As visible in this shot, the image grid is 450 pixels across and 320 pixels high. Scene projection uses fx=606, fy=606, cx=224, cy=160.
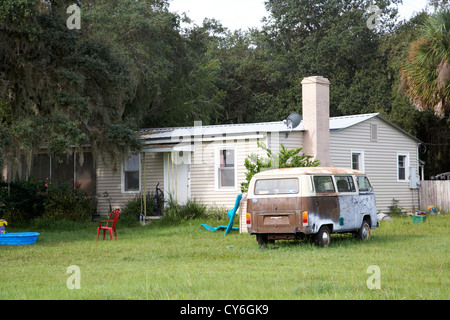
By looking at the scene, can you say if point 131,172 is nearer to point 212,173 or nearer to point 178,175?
point 178,175

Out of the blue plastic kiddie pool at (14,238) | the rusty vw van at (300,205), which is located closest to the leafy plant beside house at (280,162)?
the rusty vw van at (300,205)

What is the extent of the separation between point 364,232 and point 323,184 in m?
2.04

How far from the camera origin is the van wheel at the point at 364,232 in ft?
48.1

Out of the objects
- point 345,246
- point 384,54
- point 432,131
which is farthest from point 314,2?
point 345,246

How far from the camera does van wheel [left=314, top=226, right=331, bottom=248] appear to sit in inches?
523

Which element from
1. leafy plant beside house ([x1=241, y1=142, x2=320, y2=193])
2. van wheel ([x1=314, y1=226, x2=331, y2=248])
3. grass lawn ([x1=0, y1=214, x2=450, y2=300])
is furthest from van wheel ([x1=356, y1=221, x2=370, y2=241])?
leafy plant beside house ([x1=241, y1=142, x2=320, y2=193])

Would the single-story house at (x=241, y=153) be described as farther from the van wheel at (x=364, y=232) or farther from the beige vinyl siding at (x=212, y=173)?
the van wheel at (x=364, y=232)

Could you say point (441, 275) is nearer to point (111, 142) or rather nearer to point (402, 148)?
point (111, 142)

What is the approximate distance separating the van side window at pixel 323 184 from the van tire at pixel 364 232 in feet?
5.08

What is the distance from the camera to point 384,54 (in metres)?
36.0

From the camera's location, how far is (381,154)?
2430 cm

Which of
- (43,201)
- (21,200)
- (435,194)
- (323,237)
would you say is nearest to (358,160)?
(435,194)

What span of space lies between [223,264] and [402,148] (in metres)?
16.5

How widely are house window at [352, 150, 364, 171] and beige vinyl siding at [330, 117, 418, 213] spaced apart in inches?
7.7
